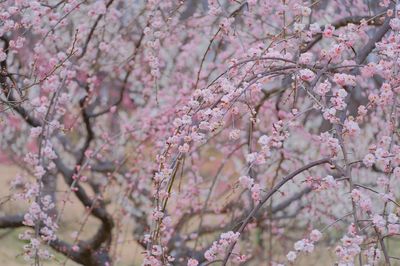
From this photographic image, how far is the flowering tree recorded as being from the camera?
2365 mm

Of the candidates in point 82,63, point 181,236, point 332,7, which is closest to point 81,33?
point 82,63

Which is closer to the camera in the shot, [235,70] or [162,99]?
[235,70]

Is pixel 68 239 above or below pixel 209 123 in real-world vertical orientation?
above

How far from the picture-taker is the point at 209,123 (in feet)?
7.92

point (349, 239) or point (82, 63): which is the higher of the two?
point (82, 63)

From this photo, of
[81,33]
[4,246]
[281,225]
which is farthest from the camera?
[4,246]

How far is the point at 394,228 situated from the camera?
210 cm

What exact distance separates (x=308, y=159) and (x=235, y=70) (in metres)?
3.18

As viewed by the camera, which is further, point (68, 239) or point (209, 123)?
point (68, 239)

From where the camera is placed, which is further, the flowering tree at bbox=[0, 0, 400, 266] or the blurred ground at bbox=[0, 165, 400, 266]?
the blurred ground at bbox=[0, 165, 400, 266]

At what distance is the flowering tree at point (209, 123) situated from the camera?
7.76 feet

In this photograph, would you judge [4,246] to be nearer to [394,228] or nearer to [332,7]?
[332,7]

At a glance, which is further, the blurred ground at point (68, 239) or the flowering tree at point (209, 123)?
the blurred ground at point (68, 239)

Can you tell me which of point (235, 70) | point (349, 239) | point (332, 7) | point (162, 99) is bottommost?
point (349, 239)
